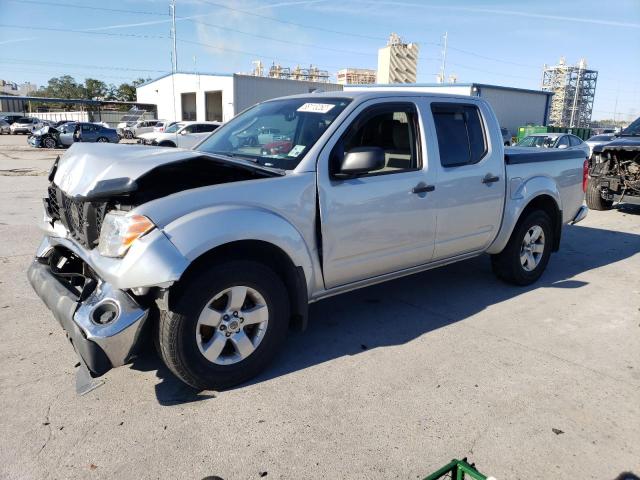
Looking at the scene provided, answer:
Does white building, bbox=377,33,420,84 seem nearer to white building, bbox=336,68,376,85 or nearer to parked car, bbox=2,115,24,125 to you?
white building, bbox=336,68,376,85

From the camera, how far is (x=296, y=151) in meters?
3.54

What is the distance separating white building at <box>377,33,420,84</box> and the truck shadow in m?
82.0

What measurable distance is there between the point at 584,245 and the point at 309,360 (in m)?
5.54

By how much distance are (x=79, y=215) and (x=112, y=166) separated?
51 centimetres

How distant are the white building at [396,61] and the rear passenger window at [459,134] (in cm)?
8276

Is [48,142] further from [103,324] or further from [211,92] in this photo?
[103,324]

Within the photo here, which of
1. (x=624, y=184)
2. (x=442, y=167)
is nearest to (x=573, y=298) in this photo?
(x=442, y=167)

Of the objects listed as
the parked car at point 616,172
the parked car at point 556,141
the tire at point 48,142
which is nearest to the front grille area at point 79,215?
the parked car at point 616,172

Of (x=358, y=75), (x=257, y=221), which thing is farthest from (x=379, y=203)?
(x=358, y=75)

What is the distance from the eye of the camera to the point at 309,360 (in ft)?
11.7

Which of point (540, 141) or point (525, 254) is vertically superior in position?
point (540, 141)

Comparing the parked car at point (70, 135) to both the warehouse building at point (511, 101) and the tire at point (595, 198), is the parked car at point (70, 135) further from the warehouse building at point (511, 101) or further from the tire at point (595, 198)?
the tire at point (595, 198)

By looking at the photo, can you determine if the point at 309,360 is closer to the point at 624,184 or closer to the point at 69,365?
the point at 69,365

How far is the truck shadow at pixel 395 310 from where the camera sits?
355 centimetres
